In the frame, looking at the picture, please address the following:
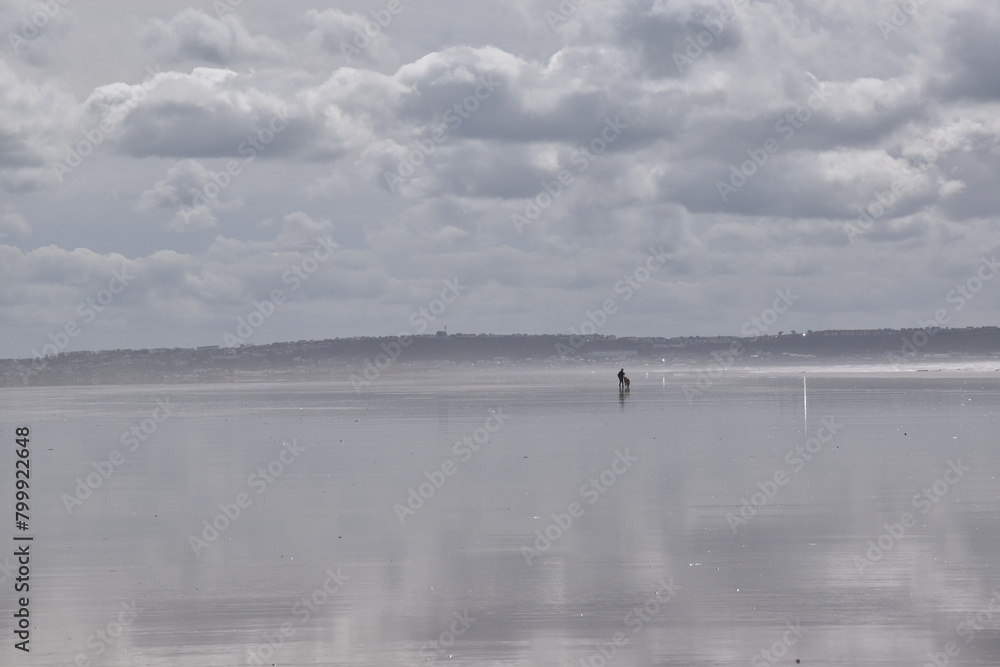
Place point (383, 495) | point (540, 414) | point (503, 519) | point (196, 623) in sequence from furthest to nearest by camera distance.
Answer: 1. point (540, 414)
2. point (383, 495)
3. point (503, 519)
4. point (196, 623)

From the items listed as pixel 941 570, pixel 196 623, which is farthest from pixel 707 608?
pixel 196 623

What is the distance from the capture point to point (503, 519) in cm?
2414

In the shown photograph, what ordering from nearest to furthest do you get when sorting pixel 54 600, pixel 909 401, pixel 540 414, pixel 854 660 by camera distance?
pixel 854 660 → pixel 54 600 → pixel 540 414 → pixel 909 401

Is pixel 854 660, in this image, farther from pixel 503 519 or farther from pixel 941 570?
pixel 503 519

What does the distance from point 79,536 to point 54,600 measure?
598cm

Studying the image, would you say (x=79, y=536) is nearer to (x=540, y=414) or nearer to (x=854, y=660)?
(x=854, y=660)

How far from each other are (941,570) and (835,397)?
5609 cm

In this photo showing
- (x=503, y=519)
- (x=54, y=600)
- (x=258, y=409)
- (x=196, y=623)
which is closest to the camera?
(x=196, y=623)

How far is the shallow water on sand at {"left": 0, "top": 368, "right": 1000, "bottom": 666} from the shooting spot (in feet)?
47.3

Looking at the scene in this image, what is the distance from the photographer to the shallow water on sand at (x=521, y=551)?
14.4 metres

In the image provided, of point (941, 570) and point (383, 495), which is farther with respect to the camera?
point (383, 495)

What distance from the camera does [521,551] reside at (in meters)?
20.4

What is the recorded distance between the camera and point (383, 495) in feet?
92.4

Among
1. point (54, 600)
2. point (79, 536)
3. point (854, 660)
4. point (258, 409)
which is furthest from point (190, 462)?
point (258, 409)
